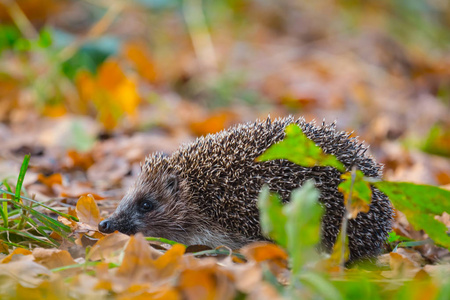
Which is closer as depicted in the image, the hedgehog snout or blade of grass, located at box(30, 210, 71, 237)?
blade of grass, located at box(30, 210, 71, 237)

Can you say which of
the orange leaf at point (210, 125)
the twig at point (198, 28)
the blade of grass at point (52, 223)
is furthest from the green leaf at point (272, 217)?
the twig at point (198, 28)

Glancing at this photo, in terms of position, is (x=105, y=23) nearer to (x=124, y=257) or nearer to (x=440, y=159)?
(x=440, y=159)

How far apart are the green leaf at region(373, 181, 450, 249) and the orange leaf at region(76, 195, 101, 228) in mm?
1819

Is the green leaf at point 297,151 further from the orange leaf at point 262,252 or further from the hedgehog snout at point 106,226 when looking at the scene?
the hedgehog snout at point 106,226

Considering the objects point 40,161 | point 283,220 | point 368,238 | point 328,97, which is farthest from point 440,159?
point 283,220

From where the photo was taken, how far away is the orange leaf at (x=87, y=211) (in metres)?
3.58

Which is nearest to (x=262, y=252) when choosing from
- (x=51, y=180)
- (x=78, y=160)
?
(x=51, y=180)

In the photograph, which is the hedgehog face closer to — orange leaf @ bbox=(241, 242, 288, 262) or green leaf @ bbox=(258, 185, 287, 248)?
orange leaf @ bbox=(241, 242, 288, 262)

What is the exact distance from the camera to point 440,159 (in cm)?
732

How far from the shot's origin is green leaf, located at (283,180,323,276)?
7.22 feet

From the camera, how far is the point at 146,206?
4.33m

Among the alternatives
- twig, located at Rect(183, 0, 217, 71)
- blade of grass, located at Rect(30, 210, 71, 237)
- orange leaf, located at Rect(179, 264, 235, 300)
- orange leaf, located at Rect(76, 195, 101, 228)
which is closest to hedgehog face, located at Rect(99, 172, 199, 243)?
orange leaf, located at Rect(76, 195, 101, 228)

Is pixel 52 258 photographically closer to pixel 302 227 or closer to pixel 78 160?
pixel 302 227

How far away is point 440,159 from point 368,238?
4.23 meters
